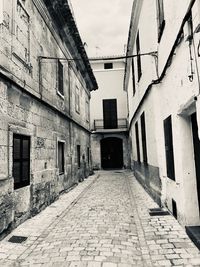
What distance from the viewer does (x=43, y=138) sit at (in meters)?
6.95

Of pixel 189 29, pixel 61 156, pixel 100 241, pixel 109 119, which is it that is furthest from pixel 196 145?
pixel 109 119

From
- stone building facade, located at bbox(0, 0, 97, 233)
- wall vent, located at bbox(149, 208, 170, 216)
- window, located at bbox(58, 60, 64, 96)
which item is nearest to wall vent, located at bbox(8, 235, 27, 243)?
stone building facade, located at bbox(0, 0, 97, 233)

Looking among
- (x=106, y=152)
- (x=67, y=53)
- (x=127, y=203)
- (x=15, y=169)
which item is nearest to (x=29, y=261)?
(x=15, y=169)

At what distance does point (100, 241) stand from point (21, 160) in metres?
2.67

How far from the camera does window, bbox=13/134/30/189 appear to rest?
5195mm

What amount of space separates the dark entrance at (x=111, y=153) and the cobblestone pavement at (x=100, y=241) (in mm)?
14556

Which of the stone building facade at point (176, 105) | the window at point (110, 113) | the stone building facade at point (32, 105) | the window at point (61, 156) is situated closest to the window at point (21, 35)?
the stone building facade at point (32, 105)

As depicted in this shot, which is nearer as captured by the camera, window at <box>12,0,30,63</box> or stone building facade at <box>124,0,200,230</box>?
stone building facade at <box>124,0,200,230</box>

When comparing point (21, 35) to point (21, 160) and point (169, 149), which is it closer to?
point (21, 160)

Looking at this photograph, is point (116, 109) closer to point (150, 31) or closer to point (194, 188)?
point (150, 31)

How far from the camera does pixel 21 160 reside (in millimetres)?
5504

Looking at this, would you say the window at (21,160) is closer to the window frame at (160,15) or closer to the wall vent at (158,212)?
the wall vent at (158,212)

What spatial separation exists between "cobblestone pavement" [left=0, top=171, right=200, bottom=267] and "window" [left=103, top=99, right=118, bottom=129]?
50.0 ft

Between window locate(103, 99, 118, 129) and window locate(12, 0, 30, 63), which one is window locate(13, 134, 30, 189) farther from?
window locate(103, 99, 118, 129)
